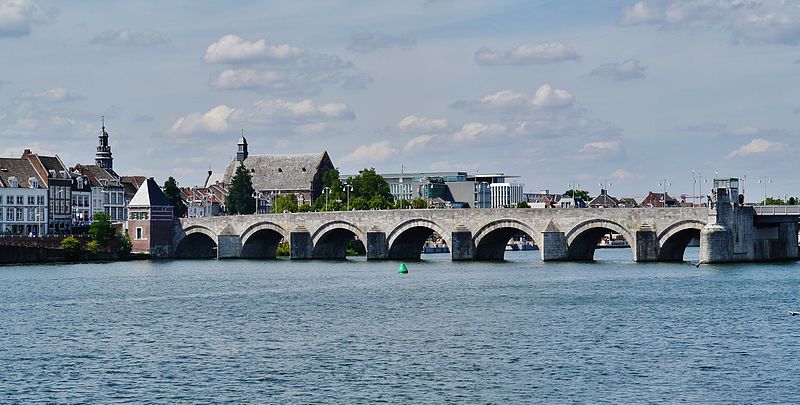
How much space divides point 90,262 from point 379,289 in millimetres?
53584

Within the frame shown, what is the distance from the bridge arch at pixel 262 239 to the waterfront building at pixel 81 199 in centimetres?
2651

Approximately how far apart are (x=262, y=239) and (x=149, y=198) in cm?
1296

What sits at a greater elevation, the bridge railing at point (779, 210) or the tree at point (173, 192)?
the tree at point (173, 192)

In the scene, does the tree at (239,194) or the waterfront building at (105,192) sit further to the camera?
the tree at (239,194)

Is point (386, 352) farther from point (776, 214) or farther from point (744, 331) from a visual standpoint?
point (776, 214)

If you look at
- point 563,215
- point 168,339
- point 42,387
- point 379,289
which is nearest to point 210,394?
point 42,387

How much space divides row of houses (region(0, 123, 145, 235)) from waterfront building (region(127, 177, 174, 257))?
12.8m

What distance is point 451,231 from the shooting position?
4311 inches

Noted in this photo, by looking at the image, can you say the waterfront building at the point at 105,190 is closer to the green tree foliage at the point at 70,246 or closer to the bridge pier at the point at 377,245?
the green tree foliage at the point at 70,246

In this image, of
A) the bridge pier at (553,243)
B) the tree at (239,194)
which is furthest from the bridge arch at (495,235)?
the tree at (239,194)

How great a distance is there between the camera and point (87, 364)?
144 feet

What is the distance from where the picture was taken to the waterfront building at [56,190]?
468 feet

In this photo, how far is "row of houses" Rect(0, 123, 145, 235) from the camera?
137875 mm

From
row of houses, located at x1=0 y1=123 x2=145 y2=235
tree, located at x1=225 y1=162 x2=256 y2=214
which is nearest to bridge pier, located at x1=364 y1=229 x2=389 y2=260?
row of houses, located at x1=0 y1=123 x2=145 y2=235
